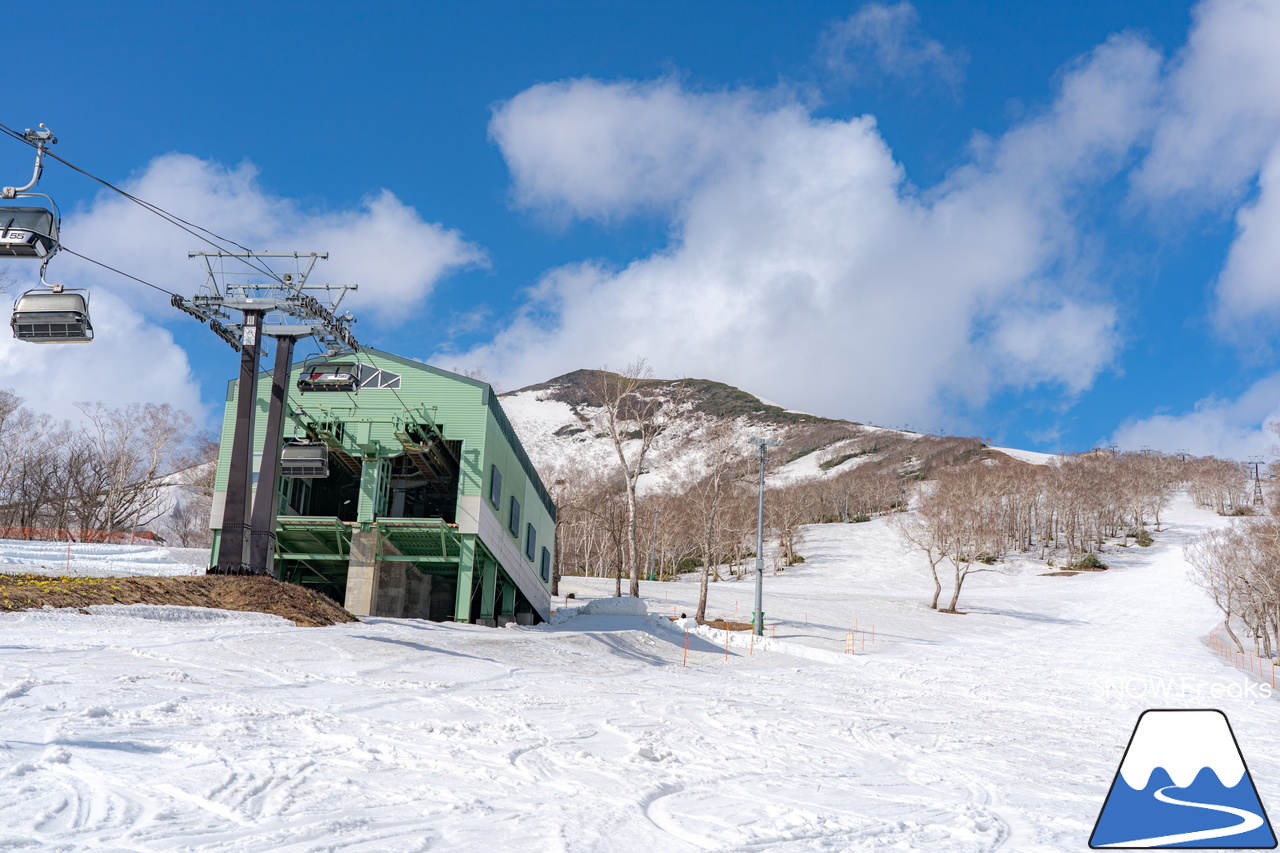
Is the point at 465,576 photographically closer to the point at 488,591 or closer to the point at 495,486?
the point at 488,591

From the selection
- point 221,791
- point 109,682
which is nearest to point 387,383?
point 109,682

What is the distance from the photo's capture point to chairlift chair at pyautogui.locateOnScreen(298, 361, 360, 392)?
23797 mm

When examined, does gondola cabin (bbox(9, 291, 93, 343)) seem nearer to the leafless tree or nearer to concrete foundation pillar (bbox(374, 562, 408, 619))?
concrete foundation pillar (bbox(374, 562, 408, 619))

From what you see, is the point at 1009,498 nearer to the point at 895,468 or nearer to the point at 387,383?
the point at 895,468

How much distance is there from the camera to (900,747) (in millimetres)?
11531

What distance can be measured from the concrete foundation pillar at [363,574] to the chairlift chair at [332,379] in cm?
700

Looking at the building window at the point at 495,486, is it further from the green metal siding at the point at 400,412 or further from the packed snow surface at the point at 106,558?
the packed snow surface at the point at 106,558

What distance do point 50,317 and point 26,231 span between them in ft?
7.44

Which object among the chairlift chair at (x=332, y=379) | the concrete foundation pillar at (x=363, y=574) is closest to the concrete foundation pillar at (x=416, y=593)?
the concrete foundation pillar at (x=363, y=574)

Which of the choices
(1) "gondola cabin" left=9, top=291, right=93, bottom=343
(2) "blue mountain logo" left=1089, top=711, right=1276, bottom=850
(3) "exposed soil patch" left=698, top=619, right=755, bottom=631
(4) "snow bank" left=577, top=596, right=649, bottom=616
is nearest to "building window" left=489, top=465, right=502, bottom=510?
(4) "snow bank" left=577, top=596, right=649, bottom=616

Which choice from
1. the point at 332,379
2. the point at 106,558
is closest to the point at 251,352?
the point at 332,379

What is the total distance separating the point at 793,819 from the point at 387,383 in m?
26.1

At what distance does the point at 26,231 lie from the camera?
1172cm

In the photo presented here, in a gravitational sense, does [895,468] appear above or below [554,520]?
above
